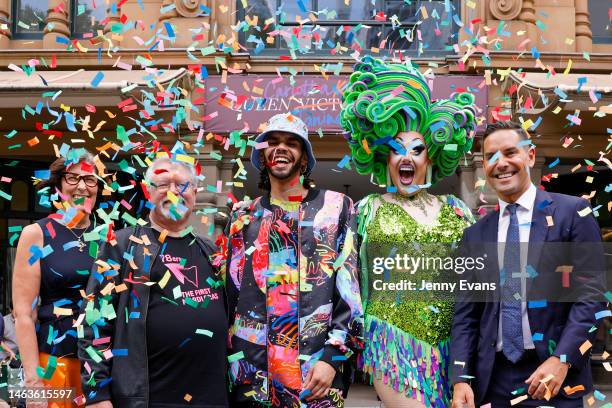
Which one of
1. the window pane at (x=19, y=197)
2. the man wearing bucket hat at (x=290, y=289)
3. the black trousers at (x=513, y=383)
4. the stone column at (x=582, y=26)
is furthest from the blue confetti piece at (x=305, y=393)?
the window pane at (x=19, y=197)

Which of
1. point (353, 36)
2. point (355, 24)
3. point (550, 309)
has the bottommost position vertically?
point (550, 309)

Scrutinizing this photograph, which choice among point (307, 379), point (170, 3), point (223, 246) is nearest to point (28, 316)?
point (223, 246)

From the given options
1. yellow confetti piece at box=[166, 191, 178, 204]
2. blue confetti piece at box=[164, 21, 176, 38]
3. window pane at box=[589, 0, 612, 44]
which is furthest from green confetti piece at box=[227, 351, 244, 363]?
window pane at box=[589, 0, 612, 44]

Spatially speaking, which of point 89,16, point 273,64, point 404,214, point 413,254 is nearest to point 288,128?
point 404,214

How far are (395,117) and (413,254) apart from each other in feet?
2.11

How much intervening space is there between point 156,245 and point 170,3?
605 centimetres

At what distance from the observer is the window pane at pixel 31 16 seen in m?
9.21

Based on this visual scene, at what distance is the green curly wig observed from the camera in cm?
328

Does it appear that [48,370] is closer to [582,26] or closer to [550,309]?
[550,309]

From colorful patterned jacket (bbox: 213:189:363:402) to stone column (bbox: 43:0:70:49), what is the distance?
6.60 m

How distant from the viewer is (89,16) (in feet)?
30.0

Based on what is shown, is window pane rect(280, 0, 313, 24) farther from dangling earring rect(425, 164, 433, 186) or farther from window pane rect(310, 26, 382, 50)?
dangling earring rect(425, 164, 433, 186)

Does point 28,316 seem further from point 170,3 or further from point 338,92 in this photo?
point 170,3

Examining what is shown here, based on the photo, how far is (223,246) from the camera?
342 cm
